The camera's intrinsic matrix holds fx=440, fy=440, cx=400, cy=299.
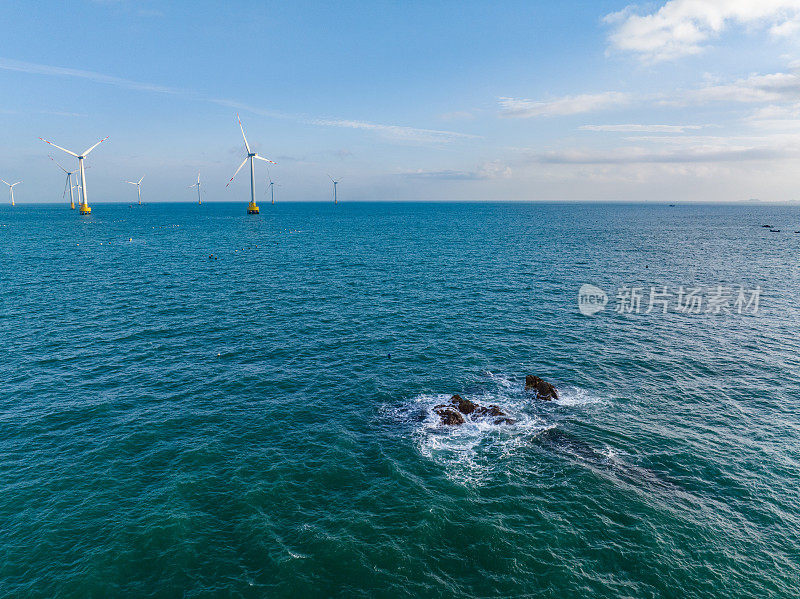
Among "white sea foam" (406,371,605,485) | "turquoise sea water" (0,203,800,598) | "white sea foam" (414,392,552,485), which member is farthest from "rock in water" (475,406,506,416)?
"turquoise sea water" (0,203,800,598)

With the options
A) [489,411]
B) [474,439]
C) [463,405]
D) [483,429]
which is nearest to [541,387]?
[489,411]

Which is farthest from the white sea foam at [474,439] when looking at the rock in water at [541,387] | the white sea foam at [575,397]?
the white sea foam at [575,397]

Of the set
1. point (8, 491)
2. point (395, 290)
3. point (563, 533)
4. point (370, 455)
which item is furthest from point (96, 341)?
point (563, 533)

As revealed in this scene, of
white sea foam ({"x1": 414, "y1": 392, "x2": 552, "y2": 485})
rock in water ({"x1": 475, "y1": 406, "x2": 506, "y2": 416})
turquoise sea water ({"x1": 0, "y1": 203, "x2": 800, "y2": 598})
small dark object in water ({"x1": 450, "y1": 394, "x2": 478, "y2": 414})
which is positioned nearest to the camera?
turquoise sea water ({"x1": 0, "y1": 203, "x2": 800, "y2": 598})

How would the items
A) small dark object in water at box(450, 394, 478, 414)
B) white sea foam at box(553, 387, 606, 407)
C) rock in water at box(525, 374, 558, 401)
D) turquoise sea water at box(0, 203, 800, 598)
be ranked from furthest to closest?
rock in water at box(525, 374, 558, 401), white sea foam at box(553, 387, 606, 407), small dark object in water at box(450, 394, 478, 414), turquoise sea water at box(0, 203, 800, 598)

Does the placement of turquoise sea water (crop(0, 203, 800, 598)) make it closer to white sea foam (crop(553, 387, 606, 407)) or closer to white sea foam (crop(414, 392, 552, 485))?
white sea foam (crop(414, 392, 552, 485))

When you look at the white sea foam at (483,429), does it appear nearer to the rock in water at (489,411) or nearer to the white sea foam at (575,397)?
the white sea foam at (575,397)
